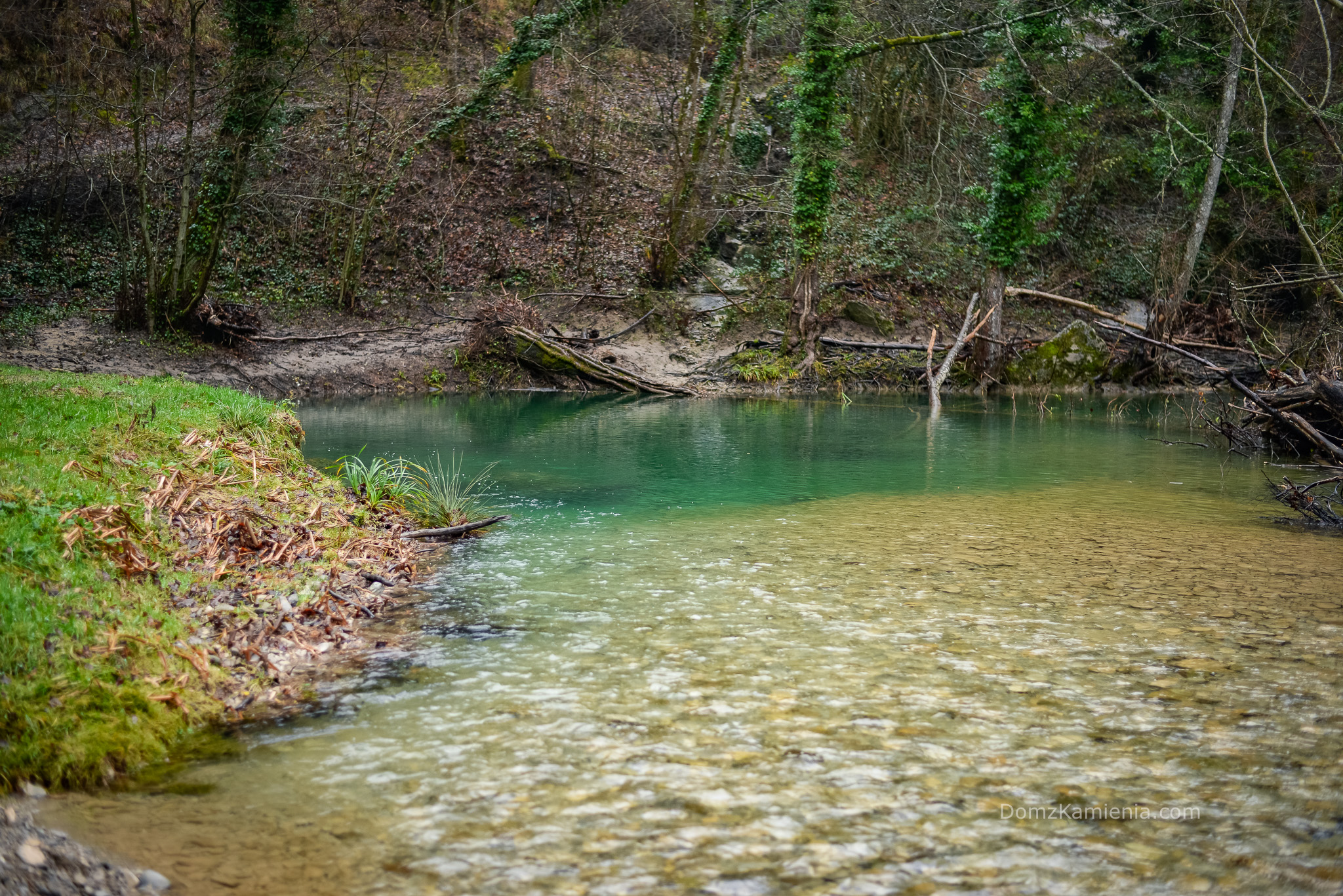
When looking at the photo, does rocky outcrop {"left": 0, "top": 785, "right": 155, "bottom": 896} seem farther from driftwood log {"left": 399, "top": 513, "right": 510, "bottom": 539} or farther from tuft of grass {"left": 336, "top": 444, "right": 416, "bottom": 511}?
tuft of grass {"left": 336, "top": 444, "right": 416, "bottom": 511}

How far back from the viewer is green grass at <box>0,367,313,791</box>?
3.47 metres

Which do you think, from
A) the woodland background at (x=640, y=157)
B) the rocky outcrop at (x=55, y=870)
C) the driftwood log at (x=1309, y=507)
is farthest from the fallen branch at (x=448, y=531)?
the woodland background at (x=640, y=157)

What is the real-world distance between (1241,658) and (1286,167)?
2698 centimetres

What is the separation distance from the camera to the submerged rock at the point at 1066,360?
A: 23.3 meters

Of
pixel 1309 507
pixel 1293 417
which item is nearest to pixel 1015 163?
pixel 1293 417

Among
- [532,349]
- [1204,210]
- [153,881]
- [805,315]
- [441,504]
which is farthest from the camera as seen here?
[1204,210]

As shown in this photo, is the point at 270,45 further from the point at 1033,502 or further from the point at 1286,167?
the point at 1286,167

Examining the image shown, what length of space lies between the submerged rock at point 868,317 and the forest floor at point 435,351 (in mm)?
180

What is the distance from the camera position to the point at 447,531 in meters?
7.86

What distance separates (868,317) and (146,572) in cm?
2245

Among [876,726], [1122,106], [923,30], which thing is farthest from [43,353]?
[1122,106]

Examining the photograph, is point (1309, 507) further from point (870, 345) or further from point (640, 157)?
point (640, 157)

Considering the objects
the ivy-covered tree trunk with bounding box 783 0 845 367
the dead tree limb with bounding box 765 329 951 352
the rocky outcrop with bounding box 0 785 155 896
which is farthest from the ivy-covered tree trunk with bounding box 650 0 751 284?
the rocky outcrop with bounding box 0 785 155 896

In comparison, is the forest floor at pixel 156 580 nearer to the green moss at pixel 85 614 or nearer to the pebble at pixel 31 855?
the green moss at pixel 85 614
